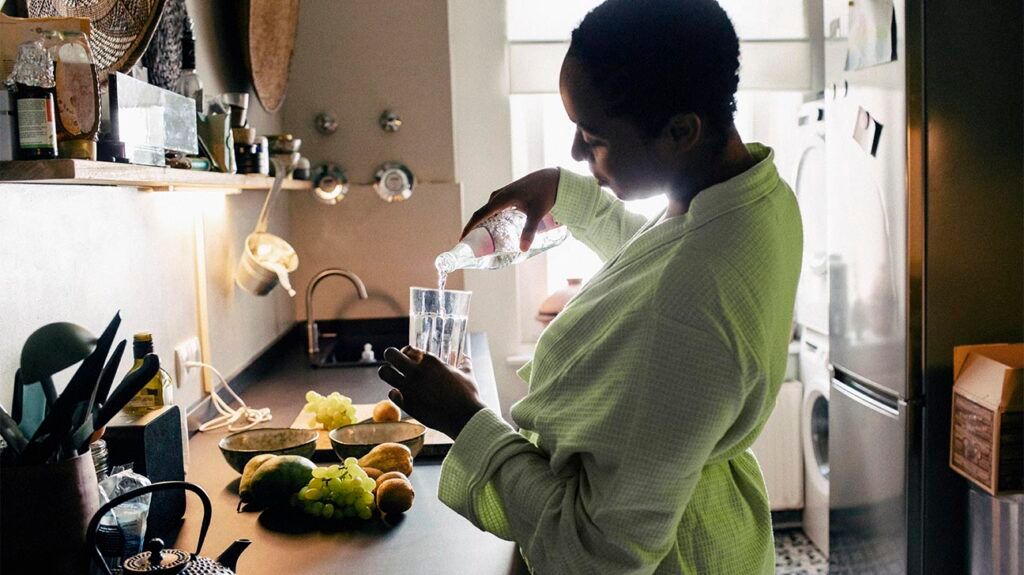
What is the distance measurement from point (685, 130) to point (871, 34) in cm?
170

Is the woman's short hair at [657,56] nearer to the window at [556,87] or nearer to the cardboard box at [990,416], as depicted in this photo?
the cardboard box at [990,416]

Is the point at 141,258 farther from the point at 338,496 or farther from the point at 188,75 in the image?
the point at 338,496

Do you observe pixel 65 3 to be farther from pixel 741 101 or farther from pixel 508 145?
pixel 741 101

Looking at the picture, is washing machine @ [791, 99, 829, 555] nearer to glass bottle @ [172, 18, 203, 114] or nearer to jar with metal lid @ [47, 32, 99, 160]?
glass bottle @ [172, 18, 203, 114]

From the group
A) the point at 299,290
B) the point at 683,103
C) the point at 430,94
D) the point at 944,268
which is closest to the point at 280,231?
the point at 299,290

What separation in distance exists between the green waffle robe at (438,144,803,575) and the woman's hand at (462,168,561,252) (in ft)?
1.21

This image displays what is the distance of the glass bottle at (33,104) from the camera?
3.46 ft

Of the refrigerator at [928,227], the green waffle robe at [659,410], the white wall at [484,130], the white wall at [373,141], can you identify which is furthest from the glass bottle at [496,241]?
the white wall at [484,130]

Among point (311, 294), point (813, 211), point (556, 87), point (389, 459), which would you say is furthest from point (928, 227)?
point (311, 294)

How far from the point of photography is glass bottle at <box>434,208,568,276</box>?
1580mm

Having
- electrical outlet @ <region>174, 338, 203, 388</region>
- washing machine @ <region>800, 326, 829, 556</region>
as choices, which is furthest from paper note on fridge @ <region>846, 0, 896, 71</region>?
electrical outlet @ <region>174, 338, 203, 388</region>

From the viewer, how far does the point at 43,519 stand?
984 millimetres

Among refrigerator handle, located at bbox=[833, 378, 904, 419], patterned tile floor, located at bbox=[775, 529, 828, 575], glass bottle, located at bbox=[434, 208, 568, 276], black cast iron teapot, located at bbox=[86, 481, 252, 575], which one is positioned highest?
glass bottle, located at bbox=[434, 208, 568, 276]

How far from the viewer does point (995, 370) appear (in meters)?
2.11
